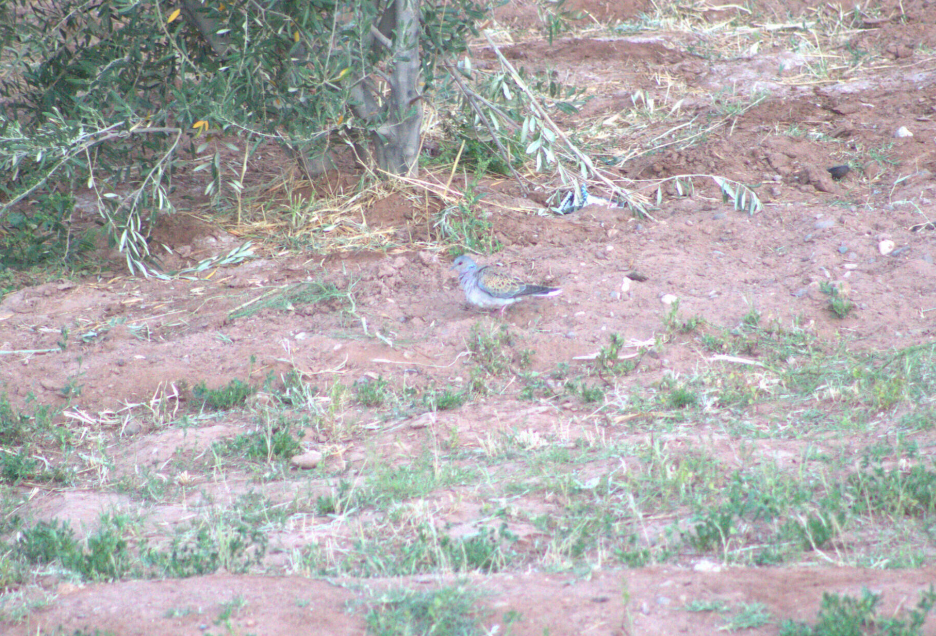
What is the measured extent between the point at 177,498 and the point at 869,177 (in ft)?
22.1

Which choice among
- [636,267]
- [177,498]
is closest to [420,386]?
[177,498]

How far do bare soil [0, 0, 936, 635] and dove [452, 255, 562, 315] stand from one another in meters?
0.17

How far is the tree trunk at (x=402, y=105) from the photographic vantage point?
25.0 ft

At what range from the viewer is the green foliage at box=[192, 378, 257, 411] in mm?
5645

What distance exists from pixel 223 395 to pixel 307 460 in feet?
3.55

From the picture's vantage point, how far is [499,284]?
6195 millimetres

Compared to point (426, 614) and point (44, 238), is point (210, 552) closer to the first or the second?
point (426, 614)

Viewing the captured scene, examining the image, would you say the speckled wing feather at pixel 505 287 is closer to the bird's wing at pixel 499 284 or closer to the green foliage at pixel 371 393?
the bird's wing at pixel 499 284

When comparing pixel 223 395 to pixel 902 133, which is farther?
pixel 902 133

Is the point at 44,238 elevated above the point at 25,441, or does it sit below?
above

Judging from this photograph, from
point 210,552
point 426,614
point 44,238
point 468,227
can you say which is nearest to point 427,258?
point 468,227

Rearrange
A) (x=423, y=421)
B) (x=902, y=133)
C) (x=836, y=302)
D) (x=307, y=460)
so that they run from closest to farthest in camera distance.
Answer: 1. (x=307, y=460)
2. (x=423, y=421)
3. (x=836, y=302)
4. (x=902, y=133)

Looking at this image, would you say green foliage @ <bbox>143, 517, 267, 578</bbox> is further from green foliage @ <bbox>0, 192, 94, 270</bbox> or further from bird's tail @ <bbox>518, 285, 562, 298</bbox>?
green foliage @ <bbox>0, 192, 94, 270</bbox>

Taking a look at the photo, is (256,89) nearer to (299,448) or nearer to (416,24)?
(416,24)
